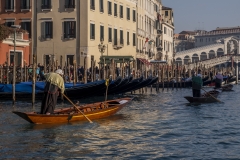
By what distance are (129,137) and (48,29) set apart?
2478 cm

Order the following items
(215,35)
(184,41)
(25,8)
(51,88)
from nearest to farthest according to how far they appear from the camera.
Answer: (51,88)
(25,8)
(215,35)
(184,41)

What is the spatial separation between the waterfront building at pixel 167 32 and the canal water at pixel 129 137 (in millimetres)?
46179

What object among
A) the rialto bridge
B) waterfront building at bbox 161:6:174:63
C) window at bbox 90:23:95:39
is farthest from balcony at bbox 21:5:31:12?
the rialto bridge

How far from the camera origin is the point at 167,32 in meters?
69.2

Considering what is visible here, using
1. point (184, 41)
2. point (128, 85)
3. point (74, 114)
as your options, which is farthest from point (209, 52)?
point (74, 114)

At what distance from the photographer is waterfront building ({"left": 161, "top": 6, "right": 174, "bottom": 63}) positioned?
66050mm

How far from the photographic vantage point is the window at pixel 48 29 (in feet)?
124

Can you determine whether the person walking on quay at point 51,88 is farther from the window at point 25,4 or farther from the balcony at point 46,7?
the window at point 25,4

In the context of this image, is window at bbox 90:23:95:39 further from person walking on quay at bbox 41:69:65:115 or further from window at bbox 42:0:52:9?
person walking on quay at bbox 41:69:65:115

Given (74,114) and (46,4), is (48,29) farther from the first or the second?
(74,114)

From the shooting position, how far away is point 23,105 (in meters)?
23.9

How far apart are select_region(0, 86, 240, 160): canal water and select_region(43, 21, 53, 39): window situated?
1837 centimetres

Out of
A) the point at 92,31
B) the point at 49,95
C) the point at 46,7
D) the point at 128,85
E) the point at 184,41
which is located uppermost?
the point at 184,41

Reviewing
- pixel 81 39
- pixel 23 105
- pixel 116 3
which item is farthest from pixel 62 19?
pixel 23 105
